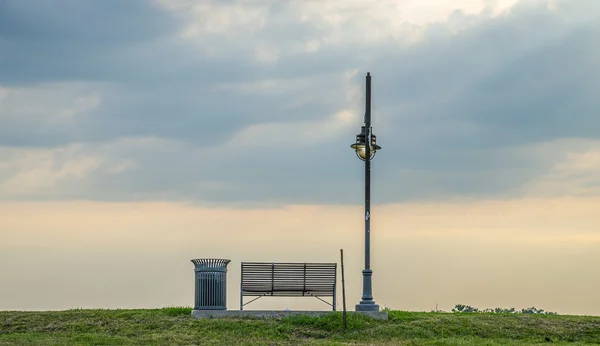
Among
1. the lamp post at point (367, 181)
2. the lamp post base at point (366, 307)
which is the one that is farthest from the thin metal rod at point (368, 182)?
the lamp post base at point (366, 307)

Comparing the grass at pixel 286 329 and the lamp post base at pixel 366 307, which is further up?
the lamp post base at pixel 366 307

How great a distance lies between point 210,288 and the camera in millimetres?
23203

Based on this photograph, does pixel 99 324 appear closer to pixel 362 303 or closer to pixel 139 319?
pixel 139 319

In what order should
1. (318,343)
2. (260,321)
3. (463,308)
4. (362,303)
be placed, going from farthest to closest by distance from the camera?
(463,308), (362,303), (260,321), (318,343)

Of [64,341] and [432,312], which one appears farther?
[432,312]

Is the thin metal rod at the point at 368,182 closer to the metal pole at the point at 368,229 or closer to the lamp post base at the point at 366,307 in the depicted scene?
the metal pole at the point at 368,229

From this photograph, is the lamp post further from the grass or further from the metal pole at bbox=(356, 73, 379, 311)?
the grass

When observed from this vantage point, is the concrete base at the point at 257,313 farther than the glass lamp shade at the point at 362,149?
No

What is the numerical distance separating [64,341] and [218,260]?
467 centimetres

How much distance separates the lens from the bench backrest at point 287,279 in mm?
23609

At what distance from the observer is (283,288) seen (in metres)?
23.7

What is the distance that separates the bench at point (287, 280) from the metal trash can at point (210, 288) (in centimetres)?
61

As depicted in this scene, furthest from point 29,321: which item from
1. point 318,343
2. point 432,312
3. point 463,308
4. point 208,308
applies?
point 463,308

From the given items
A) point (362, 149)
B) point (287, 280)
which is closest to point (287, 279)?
point (287, 280)
